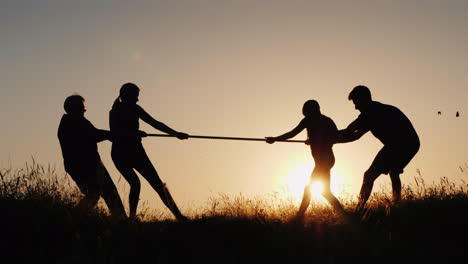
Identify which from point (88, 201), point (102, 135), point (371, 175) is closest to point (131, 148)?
point (102, 135)

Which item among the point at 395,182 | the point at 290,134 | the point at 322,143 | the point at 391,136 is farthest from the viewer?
the point at 290,134

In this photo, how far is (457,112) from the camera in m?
10.4

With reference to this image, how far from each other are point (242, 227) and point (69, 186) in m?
2.90

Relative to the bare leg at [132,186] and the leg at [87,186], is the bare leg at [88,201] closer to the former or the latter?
the leg at [87,186]

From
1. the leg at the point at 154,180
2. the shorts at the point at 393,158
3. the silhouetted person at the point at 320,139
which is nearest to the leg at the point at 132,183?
the leg at the point at 154,180

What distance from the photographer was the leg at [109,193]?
799cm

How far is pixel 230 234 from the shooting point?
671 cm

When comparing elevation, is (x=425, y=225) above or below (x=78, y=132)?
below

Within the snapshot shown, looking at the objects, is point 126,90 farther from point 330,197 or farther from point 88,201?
point 330,197

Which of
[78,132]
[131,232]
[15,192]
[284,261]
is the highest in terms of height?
[78,132]

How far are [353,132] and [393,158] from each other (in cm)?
81

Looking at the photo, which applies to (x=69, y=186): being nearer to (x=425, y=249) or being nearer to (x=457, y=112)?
(x=425, y=249)

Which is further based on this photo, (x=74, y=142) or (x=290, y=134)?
(x=290, y=134)

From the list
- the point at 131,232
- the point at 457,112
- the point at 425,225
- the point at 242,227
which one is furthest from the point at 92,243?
the point at 457,112
